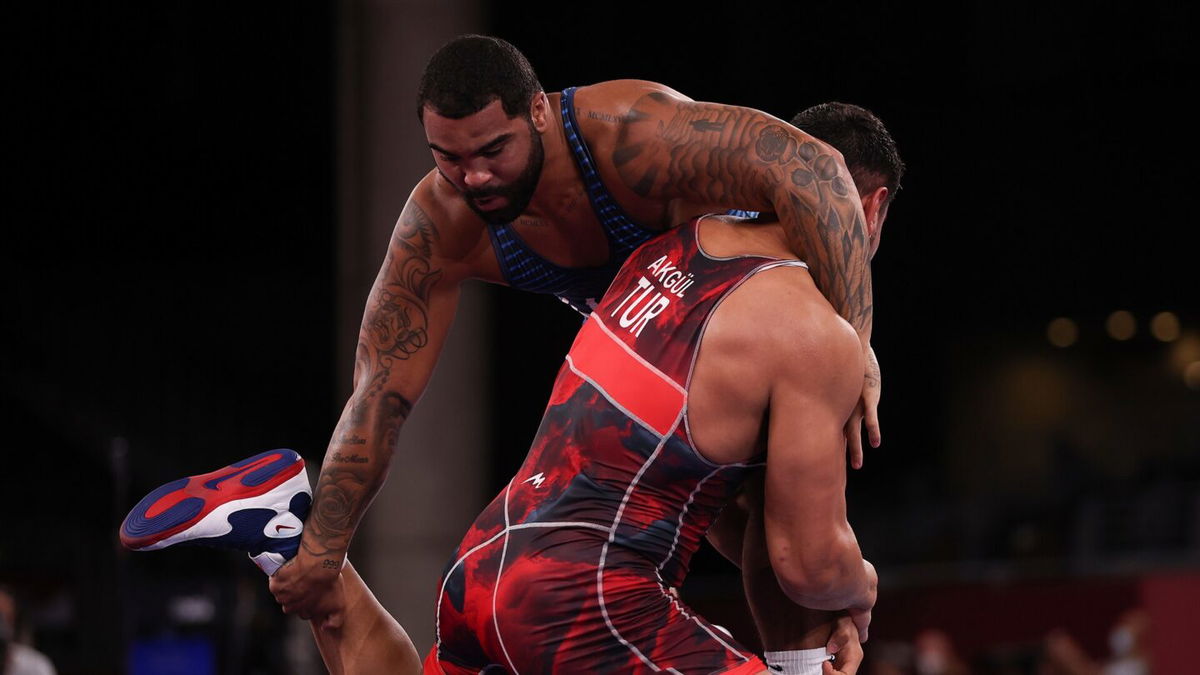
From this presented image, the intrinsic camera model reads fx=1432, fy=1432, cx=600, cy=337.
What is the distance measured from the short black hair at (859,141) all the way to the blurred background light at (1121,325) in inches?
468

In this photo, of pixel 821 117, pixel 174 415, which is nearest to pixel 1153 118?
pixel 174 415

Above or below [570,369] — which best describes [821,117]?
above

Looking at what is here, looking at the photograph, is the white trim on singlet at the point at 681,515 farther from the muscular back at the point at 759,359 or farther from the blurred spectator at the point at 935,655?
the blurred spectator at the point at 935,655

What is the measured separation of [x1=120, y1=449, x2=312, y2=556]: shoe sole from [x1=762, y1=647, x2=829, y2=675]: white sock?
95cm

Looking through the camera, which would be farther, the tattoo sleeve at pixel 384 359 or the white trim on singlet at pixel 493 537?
the tattoo sleeve at pixel 384 359

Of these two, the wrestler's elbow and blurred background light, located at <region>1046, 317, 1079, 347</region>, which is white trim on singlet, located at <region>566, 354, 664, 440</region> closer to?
the wrestler's elbow

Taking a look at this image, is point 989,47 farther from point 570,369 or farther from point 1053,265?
point 570,369

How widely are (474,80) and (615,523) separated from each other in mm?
768

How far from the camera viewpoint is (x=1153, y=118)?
1285cm

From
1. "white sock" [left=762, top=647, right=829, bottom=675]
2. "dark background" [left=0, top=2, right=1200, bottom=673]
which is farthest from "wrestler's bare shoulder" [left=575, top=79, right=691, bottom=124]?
"dark background" [left=0, top=2, right=1200, bottom=673]

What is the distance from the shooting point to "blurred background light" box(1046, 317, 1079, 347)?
1457cm

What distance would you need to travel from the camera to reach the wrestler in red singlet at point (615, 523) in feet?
7.09

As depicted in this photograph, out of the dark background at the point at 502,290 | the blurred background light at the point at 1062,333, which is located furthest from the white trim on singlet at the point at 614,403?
the blurred background light at the point at 1062,333

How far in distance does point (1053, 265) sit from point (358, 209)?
9.89 meters
